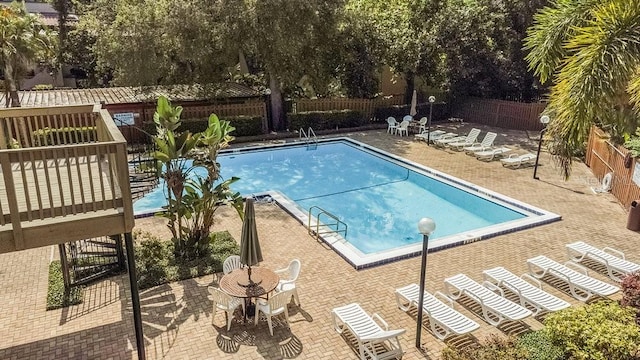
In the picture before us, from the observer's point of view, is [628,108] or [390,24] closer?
[628,108]

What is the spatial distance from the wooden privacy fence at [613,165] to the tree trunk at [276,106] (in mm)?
15036

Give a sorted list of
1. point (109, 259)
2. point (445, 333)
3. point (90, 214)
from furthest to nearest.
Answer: point (109, 259)
point (445, 333)
point (90, 214)

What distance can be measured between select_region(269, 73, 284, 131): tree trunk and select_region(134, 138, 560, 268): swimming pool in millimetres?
2800

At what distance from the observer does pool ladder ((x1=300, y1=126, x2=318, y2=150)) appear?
2328 centimetres

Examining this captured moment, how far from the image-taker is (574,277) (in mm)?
9625

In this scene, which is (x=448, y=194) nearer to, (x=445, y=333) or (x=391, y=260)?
(x=391, y=260)

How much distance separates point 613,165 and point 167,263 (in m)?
14.9

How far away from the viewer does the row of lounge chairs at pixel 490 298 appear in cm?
775

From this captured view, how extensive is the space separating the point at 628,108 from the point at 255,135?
54.2ft

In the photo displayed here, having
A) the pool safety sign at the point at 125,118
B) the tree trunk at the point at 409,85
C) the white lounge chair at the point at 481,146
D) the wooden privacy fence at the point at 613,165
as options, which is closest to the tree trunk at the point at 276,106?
the pool safety sign at the point at 125,118

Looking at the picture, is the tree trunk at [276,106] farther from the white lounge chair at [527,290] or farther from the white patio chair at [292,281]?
the white lounge chair at [527,290]

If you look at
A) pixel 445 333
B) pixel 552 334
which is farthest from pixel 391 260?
pixel 552 334

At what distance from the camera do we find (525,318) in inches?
340

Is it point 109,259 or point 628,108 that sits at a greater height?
point 628,108
